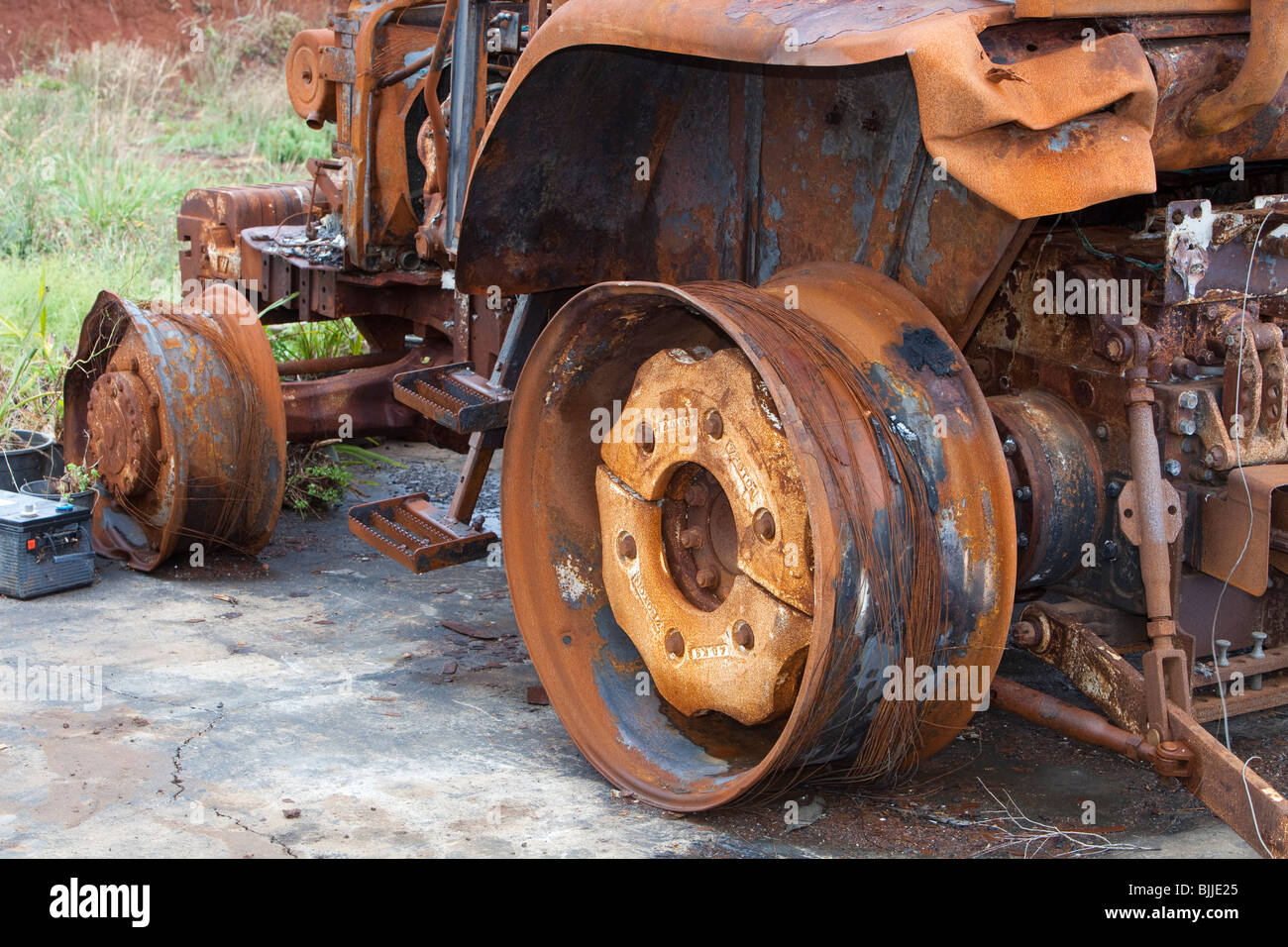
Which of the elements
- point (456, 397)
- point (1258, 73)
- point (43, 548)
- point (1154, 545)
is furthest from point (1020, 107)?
point (43, 548)

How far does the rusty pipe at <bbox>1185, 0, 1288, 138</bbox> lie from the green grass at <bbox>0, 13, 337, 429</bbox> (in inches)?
182

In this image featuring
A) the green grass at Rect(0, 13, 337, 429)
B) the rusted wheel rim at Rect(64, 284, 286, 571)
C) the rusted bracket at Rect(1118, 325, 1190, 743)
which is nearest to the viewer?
the rusted bracket at Rect(1118, 325, 1190, 743)

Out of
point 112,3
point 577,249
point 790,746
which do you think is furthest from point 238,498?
point 112,3

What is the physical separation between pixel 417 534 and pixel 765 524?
1534 mm

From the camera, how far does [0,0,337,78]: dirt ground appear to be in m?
16.0

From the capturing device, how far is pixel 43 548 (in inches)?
172

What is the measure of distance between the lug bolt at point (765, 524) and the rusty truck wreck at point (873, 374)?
0.04 feet

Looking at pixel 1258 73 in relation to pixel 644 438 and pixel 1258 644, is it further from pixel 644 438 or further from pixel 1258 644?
pixel 644 438

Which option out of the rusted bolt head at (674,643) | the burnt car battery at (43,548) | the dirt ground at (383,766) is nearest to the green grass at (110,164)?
the burnt car battery at (43,548)

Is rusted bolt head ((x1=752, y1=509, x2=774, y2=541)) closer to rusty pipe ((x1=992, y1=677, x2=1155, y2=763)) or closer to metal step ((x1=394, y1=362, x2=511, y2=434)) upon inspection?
rusty pipe ((x1=992, y1=677, x2=1155, y2=763))

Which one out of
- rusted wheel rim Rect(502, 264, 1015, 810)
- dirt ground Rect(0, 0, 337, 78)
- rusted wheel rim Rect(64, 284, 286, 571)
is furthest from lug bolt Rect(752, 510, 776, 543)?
dirt ground Rect(0, 0, 337, 78)

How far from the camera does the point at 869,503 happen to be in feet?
8.10

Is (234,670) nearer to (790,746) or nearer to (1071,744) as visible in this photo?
(790,746)

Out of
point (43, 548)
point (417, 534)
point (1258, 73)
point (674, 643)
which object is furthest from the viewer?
point (43, 548)
